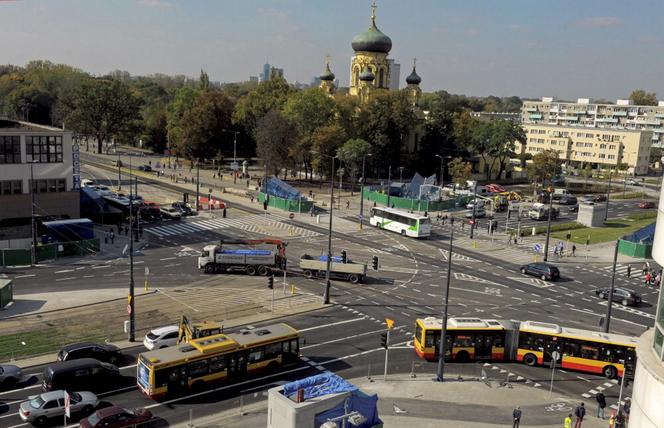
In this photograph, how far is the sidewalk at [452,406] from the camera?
86.0 ft

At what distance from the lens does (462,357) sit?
33.6 meters

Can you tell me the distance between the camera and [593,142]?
140 meters

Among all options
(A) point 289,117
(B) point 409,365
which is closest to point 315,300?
(B) point 409,365

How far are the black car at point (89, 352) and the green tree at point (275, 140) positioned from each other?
61.4 m

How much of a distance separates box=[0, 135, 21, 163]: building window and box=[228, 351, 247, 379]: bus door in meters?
37.2

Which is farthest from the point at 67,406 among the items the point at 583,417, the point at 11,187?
the point at 11,187

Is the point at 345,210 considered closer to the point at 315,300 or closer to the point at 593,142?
the point at 315,300

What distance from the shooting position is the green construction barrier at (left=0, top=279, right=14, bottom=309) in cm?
3802

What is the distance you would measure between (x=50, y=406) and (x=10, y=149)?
3779 cm

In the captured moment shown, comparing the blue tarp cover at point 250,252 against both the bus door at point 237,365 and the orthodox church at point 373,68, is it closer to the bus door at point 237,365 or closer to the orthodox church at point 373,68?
the bus door at point 237,365

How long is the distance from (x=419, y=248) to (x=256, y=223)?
18331 mm

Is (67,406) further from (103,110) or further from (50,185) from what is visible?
(103,110)

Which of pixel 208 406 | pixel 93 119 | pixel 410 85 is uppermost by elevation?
pixel 410 85

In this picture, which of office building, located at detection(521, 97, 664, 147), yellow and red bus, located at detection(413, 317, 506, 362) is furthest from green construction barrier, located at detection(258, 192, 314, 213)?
office building, located at detection(521, 97, 664, 147)
